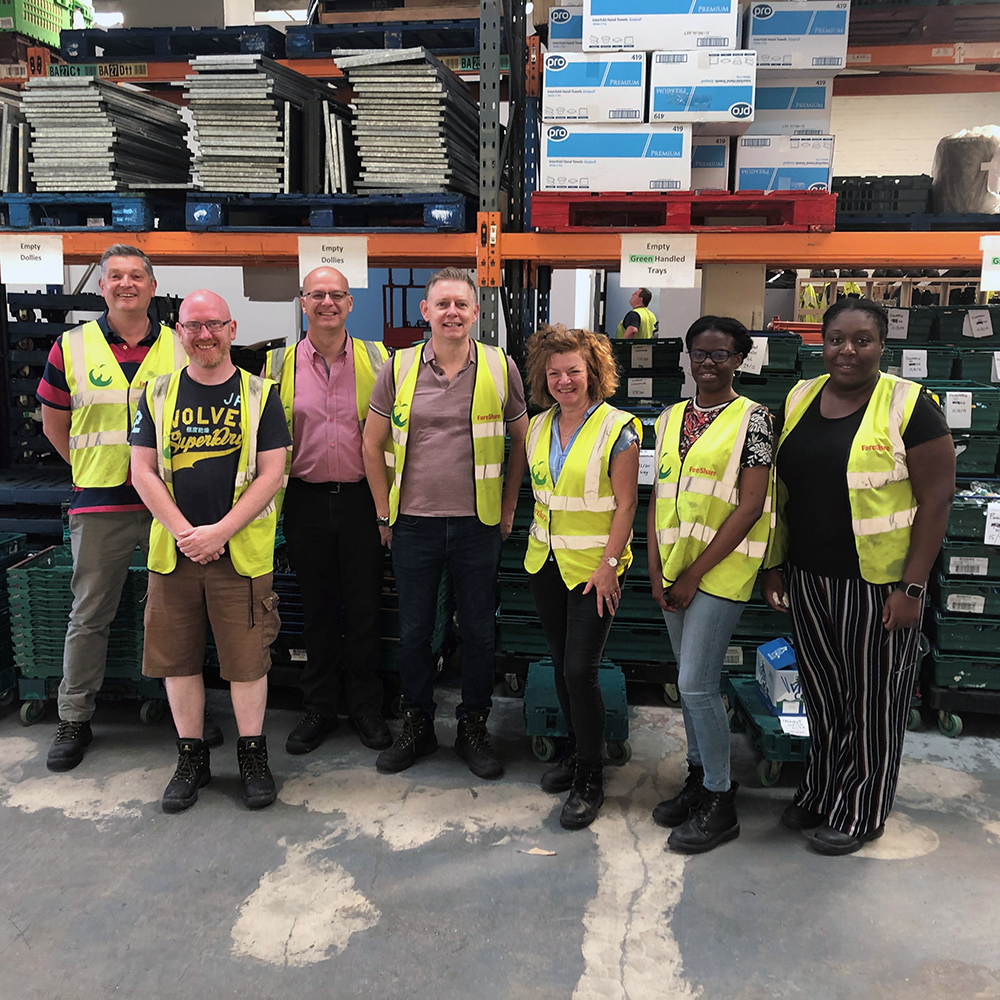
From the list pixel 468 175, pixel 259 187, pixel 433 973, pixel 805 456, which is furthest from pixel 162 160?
pixel 433 973

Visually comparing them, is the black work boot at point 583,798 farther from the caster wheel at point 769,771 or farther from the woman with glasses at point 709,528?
the caster wheel at point 769,771

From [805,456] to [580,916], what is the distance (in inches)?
68.2

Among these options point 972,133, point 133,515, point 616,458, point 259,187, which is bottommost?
point 133,515

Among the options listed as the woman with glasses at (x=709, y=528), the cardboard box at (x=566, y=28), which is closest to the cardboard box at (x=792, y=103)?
the cardboard box at (x=566, y=28)

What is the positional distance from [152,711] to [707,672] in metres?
2.73

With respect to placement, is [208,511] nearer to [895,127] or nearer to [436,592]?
[436,592]

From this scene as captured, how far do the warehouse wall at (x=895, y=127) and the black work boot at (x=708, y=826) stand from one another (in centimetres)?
1252

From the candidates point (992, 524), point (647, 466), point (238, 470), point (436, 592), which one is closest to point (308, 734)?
point (436, 592)

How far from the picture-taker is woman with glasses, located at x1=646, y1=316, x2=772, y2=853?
281 centimetres

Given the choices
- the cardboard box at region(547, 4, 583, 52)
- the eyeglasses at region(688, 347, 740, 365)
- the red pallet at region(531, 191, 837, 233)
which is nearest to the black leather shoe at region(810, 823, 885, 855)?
the eyeglasses at region(688, 347, 740, 365)

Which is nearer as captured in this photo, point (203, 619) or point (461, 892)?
point (461, 892)

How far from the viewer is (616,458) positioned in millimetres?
3000

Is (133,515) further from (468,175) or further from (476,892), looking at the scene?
(468,175)

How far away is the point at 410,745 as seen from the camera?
3.68 metres
